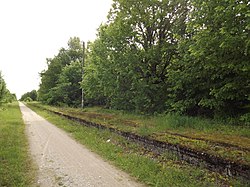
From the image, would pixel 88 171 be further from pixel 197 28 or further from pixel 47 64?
pixel 47 64

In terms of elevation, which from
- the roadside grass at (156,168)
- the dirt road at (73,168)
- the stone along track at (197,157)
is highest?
the stone along track at (197,157)

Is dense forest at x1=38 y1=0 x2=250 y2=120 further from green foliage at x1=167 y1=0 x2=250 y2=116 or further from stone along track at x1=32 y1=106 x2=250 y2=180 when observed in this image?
stone along track at x1=32 y1=106 x2=250 y2=180

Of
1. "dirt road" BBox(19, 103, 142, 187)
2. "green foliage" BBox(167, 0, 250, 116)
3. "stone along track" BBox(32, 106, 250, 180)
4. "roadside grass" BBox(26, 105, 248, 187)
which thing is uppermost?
"green foliage" BBox(167, 0, 250, 116)

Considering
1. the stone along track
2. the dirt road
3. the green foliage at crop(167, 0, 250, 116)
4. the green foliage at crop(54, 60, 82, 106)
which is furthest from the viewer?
the green foliage at crop(54, 60, 82, 106)

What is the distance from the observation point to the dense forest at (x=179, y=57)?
975 cm

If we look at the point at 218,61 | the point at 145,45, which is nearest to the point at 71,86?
the point at 145,45

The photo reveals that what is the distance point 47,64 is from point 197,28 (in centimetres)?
4530

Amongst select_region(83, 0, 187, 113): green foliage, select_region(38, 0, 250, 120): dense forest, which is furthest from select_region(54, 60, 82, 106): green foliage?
select_region(83, 0, 187, 113): green foliage

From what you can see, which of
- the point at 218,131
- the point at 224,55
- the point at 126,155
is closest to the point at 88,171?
the point at 126,155

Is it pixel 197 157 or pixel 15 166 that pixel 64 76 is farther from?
pixel 197 157

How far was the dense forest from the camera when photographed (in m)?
9.75

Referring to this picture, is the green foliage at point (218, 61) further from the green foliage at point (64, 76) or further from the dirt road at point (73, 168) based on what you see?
the green foliage at point (64, 76)

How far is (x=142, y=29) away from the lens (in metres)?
17.0

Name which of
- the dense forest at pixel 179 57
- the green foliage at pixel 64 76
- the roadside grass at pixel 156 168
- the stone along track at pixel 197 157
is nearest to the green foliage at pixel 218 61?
the dense forest at pixel 179 57
